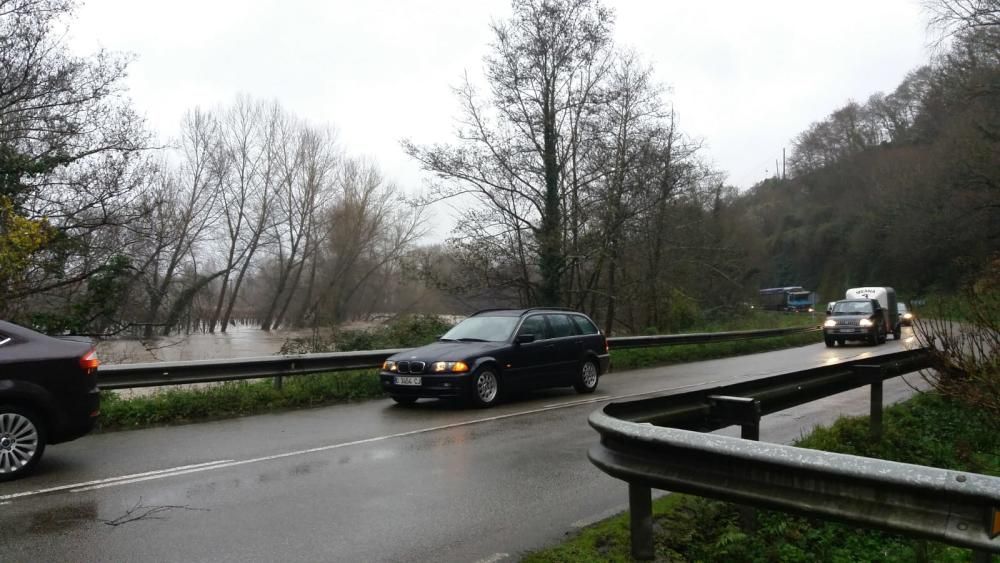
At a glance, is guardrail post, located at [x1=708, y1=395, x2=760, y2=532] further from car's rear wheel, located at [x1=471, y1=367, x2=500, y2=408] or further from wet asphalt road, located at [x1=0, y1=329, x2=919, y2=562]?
car's rear wheel, located at [x1=471, y1=367, x2=500, y2=408]

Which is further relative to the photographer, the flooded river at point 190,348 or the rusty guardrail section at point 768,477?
the flooded river at point 190,348

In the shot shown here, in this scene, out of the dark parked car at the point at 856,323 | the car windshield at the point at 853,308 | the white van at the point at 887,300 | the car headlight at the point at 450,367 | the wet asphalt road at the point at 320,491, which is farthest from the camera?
the white van at the point at 887,300

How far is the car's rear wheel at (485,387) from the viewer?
37.6 ft

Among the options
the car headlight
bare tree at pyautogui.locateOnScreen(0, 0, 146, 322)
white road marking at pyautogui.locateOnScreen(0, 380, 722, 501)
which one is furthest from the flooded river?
white road marking at pyautogui.locateOnScreen(0, 380, 722, 501)

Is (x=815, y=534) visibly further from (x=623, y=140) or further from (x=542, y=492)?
(x=623, y=140)

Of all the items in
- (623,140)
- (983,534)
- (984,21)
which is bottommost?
(983,534)

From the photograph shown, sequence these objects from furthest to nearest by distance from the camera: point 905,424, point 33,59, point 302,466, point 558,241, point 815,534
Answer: point 558,241, point 33,59, point 905,424, point 302,466, point 815,534

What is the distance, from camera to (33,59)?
17.7 metres

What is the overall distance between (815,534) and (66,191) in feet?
64.3

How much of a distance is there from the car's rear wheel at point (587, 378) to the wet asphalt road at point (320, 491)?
285cm

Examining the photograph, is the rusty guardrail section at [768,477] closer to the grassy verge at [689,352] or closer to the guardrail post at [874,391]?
the guardrail post at [874,391]

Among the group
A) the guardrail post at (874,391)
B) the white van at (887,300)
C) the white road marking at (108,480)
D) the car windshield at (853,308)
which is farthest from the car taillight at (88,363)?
the white van at (887,300)

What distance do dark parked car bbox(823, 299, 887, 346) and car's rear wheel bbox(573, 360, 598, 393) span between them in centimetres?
1785

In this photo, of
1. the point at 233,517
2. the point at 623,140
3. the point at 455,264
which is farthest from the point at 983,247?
the point at 233,517
